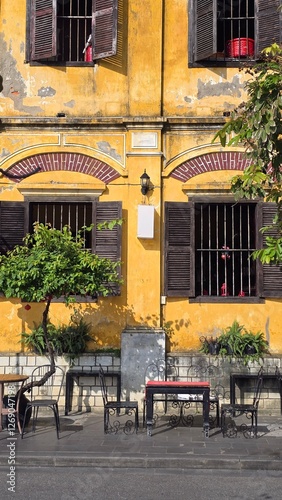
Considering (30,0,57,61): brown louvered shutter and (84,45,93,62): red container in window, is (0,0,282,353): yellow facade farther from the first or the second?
(84,45,93,62): red container in window

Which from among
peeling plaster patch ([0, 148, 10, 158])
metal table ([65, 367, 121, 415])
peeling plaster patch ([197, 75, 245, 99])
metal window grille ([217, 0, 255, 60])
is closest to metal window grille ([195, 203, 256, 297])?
peeling plaster patch ([197, 75, 245, 99])

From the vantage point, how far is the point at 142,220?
11.7 m

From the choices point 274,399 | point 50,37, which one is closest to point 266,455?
point 274,399

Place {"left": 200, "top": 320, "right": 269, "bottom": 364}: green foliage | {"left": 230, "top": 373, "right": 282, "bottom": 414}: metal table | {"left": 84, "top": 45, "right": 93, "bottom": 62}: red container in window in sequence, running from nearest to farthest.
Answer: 1. {"left": 230, "top": 373, "right": 282, "bottom": 414}: metal table
2. {"left": 200, "top": 320, "right": 269, "bottom": 364}: green foliage
3. {"left": 84, "top": 45, "right": 93, "bottom": 62}: red container in window

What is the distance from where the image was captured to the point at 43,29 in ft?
40.0

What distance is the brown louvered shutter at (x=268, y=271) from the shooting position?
11742 millimetres

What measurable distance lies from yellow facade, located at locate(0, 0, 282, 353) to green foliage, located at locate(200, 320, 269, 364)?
0.18 m

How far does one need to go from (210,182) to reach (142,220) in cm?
154

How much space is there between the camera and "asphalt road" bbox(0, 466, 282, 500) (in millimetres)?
7258

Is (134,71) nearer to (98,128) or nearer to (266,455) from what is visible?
(98,128)

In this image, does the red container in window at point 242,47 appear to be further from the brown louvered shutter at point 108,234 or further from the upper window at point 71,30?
the brown louvered shutter at point 108,234

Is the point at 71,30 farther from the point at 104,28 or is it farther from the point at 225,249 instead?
the point at 225,249

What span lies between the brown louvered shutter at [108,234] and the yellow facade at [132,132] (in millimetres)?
157

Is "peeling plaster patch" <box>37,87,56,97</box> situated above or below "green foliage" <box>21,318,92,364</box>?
above
